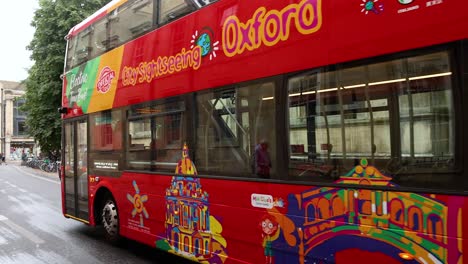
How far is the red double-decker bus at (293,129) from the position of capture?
111 inches

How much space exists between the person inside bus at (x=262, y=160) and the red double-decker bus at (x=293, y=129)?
0.05ft

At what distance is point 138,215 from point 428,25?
475 centimetres

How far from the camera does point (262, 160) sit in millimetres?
4105

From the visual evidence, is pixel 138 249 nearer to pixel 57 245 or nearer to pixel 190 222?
pixel 57 245

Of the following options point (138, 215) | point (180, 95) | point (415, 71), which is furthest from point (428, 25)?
point (138, 215)

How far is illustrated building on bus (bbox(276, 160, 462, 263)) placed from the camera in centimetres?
277

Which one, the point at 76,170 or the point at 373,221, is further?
the point at 76,170

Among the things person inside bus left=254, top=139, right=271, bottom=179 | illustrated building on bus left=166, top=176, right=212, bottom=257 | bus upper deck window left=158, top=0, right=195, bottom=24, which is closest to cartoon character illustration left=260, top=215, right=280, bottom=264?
person inside bus left=254, top=139, right=271, bottom=179

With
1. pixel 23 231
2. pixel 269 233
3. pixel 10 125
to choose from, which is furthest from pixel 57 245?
pixel 10 125

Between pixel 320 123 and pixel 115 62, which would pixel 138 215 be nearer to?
pixel 115 62

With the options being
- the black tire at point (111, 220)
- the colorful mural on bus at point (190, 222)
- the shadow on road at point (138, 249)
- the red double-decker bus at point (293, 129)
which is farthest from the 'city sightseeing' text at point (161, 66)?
the shadow on road at point (138, 249)

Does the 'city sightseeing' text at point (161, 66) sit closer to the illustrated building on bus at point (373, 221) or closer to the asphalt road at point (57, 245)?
the illustrated building on bus at point (373, 221)

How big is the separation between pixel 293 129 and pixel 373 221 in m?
1.08

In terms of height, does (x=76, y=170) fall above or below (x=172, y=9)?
below
